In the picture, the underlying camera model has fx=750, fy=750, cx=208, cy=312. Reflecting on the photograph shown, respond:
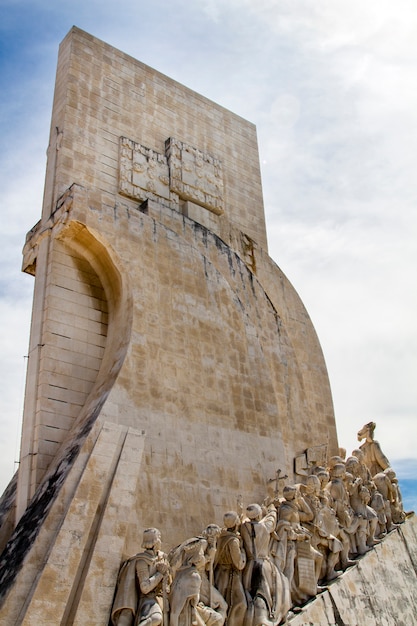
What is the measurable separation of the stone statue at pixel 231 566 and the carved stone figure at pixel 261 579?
0.27 feet

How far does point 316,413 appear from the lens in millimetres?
11328

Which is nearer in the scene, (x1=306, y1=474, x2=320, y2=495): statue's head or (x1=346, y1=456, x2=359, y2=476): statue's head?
(x1=306, y1=474, x2=320, y2=495): statue's head

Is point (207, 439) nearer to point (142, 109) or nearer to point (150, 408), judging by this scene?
point (150, 408)

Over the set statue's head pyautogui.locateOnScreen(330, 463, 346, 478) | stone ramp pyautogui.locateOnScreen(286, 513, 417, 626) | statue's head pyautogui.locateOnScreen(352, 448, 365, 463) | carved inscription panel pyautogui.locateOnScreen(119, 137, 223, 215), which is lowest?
stone ramp pyautogui.locateOnScreen(286, 513, 417, 626)

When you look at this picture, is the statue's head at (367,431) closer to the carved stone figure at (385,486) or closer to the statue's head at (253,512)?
the carved stone figure at (385,486)

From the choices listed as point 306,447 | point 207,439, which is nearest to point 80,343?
point 207,439

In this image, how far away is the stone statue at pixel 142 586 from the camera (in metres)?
6.40

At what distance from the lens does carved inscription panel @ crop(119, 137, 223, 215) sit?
1074cm

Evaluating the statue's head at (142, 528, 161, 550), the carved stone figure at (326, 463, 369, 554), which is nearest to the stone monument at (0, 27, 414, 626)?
the statue's head at (142, 528, 161, 550)

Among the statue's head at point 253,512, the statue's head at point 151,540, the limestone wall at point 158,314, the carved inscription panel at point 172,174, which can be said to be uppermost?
the carved inscription panel at point 172,174

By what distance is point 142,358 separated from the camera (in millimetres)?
8445

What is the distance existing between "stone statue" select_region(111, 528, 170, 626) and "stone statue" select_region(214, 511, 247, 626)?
2.38 feet

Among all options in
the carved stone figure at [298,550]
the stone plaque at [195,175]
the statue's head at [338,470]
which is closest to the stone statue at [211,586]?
the carved stone figure at [298,550]

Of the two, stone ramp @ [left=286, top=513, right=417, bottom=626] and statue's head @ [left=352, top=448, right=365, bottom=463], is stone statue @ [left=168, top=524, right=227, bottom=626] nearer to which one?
stone ramp @ [left=286, top=513, right=417, bottom=626]
